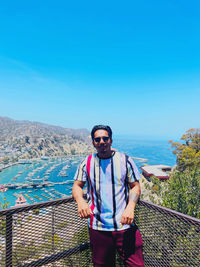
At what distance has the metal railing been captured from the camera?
2.00 m

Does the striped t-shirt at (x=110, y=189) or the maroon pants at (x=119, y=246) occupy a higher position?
the striped t-shirt at (x=110, y=189)

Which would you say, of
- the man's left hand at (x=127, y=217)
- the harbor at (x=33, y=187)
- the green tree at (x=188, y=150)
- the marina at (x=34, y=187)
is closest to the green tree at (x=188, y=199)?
the man's left hand at (x=127, y=217)

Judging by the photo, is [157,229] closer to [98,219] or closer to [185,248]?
[185,248]

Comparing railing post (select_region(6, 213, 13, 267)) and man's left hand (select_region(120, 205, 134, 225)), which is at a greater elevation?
man's left hand (select_region(120, 205, 134, 225))

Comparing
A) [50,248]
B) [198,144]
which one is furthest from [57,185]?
[50,248]

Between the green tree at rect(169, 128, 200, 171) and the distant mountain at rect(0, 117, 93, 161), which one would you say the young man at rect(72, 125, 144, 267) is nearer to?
the green tree at rect(169, 128, 200, 171)

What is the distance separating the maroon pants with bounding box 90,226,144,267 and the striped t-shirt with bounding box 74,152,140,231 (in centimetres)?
7

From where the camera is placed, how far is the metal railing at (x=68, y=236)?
2.00 m

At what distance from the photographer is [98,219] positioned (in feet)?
5.81

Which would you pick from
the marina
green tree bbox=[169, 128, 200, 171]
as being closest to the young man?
green tree bbox=[169, 128, 200, 171]

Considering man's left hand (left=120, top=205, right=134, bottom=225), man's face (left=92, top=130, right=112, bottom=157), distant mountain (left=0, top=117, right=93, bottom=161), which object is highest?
man's face (left=92, top=130, right=112, bottom=157)

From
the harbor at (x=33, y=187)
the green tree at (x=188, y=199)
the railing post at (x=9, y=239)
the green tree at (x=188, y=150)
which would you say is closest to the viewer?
the railing post at (x=9, y=239)

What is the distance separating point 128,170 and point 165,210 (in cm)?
77

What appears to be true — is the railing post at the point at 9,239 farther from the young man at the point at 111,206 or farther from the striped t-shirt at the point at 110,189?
the striped t-shirt at the point at 110,189
